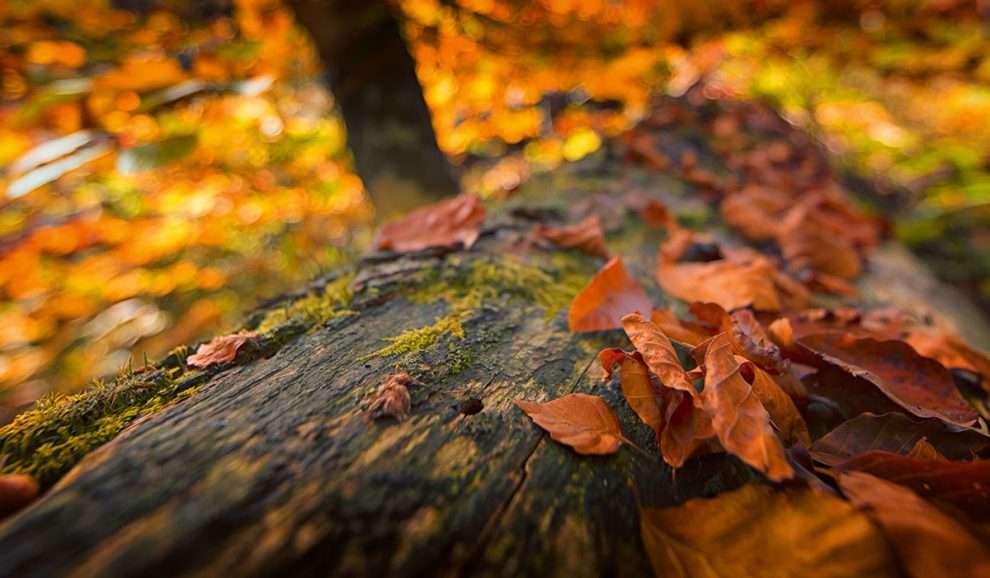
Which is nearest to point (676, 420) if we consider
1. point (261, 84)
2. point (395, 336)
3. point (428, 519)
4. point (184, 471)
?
point (428, 519)

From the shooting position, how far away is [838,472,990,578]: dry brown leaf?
0.49 meters

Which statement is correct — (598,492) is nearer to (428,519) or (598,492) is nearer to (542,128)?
(428,519)


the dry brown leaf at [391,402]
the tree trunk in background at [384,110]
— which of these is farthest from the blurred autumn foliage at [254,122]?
the dry brown leaf at [391,402]

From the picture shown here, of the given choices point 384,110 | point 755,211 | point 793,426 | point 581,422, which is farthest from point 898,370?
point 384,110

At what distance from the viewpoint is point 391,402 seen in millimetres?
696

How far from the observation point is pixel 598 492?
2.10 feet

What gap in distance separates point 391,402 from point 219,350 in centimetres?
43

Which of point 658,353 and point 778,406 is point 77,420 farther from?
point 778,406

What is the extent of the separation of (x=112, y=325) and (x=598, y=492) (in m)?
4.22

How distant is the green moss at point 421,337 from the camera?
2.90 ft

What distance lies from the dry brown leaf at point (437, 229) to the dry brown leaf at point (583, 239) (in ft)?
0.82

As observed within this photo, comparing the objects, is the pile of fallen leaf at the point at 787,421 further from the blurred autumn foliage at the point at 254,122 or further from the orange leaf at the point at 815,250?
the blurred autumn foliage at the point at 254,122

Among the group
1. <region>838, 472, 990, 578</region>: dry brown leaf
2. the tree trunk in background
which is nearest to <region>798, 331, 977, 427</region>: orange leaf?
<region>838, 472, 990, 578</region>: dry brown leaf

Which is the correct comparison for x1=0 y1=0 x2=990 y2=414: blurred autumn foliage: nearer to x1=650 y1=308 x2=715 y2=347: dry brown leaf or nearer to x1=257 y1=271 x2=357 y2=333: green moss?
x1=257 y1=271 x2=357 y2=333: green moss
